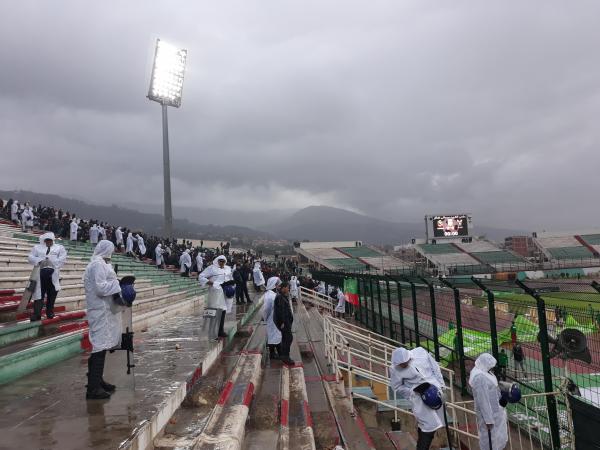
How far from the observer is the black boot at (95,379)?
3.94 metres

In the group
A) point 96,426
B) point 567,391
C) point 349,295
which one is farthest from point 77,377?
point 349,295

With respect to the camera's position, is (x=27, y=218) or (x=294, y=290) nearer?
(x=27, y=218)

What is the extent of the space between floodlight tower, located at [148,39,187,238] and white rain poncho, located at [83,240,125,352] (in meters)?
28.2

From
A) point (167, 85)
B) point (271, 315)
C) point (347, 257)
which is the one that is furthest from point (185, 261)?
point (347, 257)

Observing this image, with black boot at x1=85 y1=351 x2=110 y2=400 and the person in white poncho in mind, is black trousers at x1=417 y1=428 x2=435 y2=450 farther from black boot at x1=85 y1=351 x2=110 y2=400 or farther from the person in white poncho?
the person in white poncho

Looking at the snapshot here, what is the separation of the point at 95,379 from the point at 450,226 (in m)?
57.1

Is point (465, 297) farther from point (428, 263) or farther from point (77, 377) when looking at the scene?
point (428, 263)

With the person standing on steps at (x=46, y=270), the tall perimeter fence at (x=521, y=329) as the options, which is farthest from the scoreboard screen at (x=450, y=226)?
the person standing on steps at (x=46, y=270)

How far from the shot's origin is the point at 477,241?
66188mm

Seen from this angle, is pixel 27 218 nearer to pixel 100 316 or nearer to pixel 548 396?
pixel 100 316

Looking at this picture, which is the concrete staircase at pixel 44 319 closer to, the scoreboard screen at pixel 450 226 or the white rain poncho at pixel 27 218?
the white rain poncho at pixel 27 218

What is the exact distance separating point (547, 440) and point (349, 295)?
12385mm

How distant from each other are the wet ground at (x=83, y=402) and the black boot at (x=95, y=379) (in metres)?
0.07

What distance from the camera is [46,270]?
6633 millimetres
